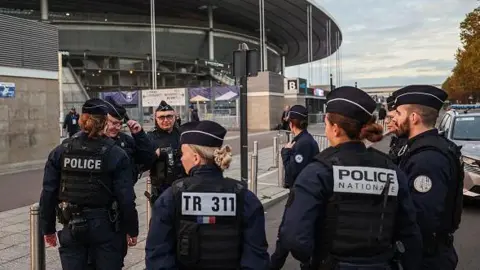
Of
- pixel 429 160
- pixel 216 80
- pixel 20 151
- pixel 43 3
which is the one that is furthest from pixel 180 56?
pixel 429 160

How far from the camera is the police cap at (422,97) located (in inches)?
130

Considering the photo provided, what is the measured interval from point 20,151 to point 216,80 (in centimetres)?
5370

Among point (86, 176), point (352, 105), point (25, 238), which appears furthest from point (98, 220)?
point (25, 238)

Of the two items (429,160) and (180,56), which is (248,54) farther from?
(180,56)

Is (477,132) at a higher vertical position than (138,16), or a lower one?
lower

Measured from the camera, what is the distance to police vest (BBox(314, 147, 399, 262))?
2.44m

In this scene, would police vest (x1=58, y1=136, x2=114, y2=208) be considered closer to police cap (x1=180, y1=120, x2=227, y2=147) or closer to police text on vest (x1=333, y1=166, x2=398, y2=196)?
police cap (x1=180, y1=120, x2=227, y2=147)

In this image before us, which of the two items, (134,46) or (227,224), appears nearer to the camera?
(227,224)

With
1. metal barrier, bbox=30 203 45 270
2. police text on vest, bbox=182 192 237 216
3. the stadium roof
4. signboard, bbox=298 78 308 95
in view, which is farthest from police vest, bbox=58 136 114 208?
the stadium roof

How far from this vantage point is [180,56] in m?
67.2

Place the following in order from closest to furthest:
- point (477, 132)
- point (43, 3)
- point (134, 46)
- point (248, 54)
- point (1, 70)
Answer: point (248, 54) → point (477, 132) → point (1, 70) → point (43, 3) → point (134, 46)

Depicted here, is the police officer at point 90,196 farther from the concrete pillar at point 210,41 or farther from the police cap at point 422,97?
the concrete pillar at point 210,41

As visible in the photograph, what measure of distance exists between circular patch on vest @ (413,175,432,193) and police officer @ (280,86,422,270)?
1.38ft

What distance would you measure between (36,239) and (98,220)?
1064 mm
